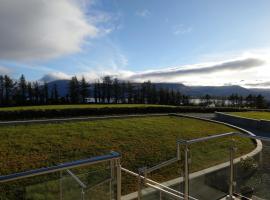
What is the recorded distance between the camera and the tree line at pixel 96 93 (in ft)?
162

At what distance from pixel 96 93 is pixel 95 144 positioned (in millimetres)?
49597

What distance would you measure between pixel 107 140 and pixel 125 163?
83.5 inches

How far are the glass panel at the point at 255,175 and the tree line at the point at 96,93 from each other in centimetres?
4541

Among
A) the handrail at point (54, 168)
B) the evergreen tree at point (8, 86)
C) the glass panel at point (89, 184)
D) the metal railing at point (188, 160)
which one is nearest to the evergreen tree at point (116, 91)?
the evergreen tree at point (8, 86)

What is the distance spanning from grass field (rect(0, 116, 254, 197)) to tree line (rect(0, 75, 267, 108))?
1479 inches

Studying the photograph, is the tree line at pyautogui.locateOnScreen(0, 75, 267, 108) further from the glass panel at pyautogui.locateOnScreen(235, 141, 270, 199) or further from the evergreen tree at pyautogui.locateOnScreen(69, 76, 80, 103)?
the glass panel at pyautogui.locateOnScreen(235, 141, 270, 199)

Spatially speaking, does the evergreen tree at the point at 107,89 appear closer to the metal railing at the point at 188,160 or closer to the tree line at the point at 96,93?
the tree line at the point at 96,93

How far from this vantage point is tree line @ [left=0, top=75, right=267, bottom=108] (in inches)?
1948

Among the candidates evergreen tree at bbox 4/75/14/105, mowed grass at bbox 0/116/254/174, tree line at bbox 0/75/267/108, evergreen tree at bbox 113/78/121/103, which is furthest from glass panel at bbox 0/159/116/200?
evergreen tree at bbox 113/78/121/103

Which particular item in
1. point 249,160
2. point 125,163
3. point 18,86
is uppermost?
point 18,86

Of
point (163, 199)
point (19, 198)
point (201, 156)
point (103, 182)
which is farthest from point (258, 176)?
point (19, 198)

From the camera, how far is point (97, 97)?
5841 centimetres

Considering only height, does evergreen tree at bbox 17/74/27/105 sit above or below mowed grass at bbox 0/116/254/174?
above

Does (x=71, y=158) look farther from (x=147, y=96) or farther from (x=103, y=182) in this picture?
(x=147, y=96)
